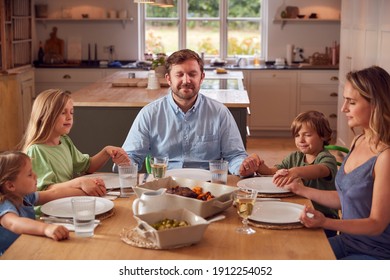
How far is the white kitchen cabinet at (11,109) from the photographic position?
6691mm

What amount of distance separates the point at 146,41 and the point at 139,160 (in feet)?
17.3

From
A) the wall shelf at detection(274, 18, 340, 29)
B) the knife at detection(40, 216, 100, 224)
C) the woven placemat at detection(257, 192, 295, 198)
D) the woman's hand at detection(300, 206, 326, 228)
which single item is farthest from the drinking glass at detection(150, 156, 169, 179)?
the wall shelf at detection(274, 18, 340, 29)

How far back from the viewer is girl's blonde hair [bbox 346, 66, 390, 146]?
84.5 inches

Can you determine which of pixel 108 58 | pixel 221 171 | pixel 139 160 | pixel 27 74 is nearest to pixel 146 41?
pixel 108 58

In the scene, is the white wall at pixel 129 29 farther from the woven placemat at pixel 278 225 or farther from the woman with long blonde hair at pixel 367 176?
the woven placemat at pixel 278 225

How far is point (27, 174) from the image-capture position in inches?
85.9

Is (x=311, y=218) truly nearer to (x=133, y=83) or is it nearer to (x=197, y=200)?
(x=197, y=200)

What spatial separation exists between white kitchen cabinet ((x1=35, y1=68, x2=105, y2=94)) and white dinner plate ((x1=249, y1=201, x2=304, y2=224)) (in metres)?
5.76

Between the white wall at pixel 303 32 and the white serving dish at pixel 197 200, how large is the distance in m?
5.94

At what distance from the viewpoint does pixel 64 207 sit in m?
2.17

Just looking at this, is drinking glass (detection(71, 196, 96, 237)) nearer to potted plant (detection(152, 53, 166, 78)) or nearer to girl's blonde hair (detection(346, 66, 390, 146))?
girl's blonde hair (detection(346, 66, 390, 146))

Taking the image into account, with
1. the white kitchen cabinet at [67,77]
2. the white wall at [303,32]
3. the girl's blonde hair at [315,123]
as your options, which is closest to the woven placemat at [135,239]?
the girl's blonde hair at [315,123]

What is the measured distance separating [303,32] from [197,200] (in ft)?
20.7
